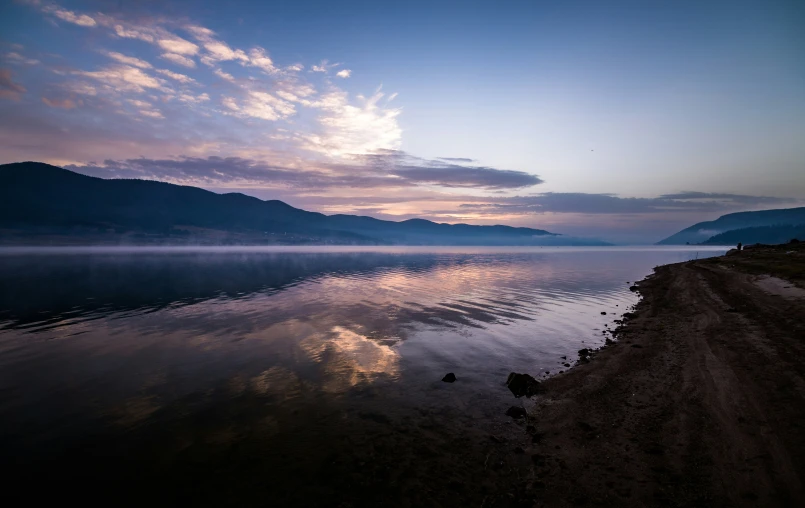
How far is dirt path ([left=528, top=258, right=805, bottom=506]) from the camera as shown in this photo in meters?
9.80

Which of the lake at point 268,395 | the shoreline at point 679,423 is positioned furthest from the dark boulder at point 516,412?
the shoreline at point 679,423

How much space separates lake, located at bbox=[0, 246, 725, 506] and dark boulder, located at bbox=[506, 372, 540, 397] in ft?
2.15

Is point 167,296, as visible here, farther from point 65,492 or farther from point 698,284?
point 698,284

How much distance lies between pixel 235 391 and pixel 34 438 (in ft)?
24.1

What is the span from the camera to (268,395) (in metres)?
17.9

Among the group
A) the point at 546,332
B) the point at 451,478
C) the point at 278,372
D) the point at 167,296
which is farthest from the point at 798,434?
the point at 167,296

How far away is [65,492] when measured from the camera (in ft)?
35.7

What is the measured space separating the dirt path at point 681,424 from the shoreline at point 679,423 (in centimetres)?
4

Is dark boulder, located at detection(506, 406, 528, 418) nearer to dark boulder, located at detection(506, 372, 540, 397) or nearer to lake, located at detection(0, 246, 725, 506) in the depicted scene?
lake, located at detection(0, 246, 725, 506)

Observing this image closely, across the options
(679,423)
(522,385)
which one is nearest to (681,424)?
(679,423)

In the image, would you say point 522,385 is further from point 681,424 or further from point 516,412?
point 681,424

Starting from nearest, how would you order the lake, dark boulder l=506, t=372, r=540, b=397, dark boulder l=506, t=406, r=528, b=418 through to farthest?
the lake → dark boulder l=506, t=406, r=528, b=418 → dark boulder l=506, t=372, r=540, b=397

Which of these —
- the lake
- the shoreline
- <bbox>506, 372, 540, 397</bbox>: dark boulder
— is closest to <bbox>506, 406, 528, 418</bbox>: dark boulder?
the lake

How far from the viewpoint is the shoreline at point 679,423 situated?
9812mm
